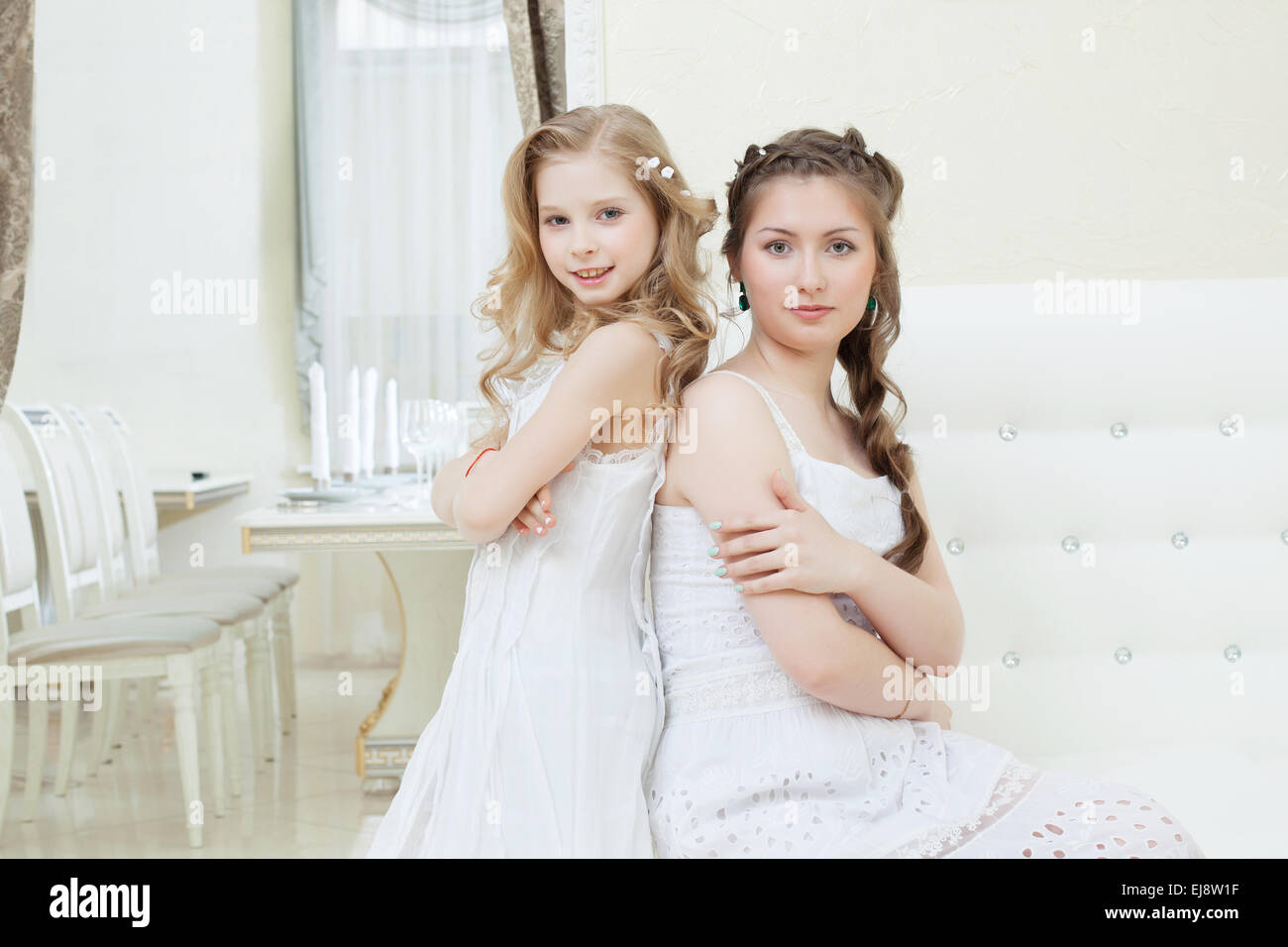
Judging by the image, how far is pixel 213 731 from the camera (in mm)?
2957

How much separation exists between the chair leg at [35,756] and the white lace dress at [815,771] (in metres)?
2.29

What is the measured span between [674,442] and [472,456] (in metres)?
0.27

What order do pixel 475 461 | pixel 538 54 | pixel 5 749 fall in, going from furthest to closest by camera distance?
pixel 5 749 < pixel 538 54 < pixel 475 461

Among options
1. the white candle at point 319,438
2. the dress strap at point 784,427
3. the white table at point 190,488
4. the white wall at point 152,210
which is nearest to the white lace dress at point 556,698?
the dress strap at point 784,427

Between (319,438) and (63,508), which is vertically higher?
(319,438)

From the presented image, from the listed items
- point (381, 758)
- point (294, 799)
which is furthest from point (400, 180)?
point (294, 799)

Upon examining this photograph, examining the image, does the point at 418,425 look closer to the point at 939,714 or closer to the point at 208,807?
the point at 208,807

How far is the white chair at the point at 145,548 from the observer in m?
3.88

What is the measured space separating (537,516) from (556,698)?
7.9 inches

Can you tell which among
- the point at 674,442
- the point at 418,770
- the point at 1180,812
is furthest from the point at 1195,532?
the point at 418,770

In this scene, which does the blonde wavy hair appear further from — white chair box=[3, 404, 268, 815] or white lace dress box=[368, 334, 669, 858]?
white chair box=[3, 404, 268, 815]

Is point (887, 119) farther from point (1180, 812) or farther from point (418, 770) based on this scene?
point (418, 770)

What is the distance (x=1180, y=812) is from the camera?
1593 mm

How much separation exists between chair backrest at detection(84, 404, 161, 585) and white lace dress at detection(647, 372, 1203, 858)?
307cm
